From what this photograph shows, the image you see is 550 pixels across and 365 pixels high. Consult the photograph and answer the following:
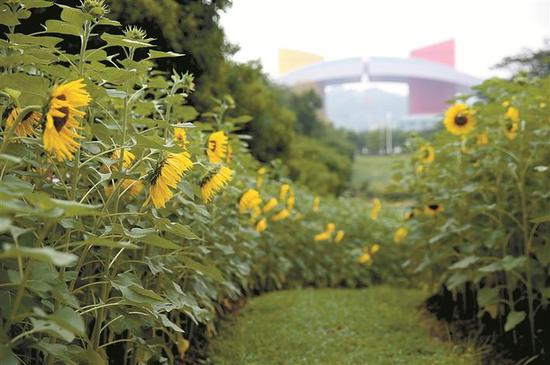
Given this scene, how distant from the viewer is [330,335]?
9.91ft

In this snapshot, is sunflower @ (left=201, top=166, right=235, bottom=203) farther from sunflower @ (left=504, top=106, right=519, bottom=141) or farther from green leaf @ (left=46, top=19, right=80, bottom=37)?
sunflower @ (left=504, top=106, right=519, bottom=141)

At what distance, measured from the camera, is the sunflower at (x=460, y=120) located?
2.89m

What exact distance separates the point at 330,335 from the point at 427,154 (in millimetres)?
1206

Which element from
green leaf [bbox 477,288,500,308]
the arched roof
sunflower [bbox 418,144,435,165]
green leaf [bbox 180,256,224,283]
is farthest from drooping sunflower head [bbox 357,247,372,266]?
the arched roof

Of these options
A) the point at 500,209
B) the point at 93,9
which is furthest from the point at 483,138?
the point at 93,9

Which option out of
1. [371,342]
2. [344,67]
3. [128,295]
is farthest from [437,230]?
[344,67]

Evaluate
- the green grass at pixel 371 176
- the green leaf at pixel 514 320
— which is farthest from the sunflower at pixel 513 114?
the green grass at pixel 371 176

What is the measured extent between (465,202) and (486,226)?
0.56ft

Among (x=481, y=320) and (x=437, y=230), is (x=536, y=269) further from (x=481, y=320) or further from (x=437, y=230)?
(x=437, y=230)

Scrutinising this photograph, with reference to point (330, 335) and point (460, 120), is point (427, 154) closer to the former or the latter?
point (460, 120)

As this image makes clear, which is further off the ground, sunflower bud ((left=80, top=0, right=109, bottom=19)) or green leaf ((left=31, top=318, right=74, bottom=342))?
sunflower bud ((left=80, top=0, right=109, bottom=19))

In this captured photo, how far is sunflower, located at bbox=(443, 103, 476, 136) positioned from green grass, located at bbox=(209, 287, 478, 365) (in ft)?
3.25

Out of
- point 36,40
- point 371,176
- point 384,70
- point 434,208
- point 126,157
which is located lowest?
point 371,176

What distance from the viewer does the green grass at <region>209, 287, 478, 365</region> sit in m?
2.58
